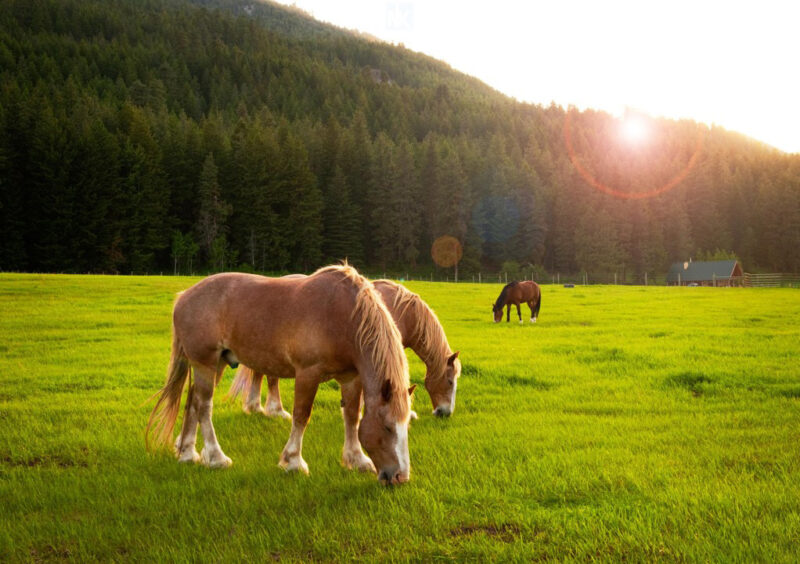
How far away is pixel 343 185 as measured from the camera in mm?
75625

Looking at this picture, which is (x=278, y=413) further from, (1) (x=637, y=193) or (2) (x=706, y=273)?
(1) (x=637, y=193)

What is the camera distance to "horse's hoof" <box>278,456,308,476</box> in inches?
214

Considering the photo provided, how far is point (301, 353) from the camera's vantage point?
18.0ft

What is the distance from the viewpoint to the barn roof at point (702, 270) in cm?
7419

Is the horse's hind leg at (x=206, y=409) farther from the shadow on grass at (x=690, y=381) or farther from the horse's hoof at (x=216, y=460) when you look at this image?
the shadow on grass at (x=690, y=381)

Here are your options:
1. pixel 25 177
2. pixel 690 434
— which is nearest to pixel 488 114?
pixel 25 177

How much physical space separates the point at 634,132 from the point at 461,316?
124459mm

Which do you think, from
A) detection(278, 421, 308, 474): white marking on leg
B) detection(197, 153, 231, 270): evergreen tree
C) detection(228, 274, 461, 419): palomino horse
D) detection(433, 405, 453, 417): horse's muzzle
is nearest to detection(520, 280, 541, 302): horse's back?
detection(228, 274, 461, 419): palomino horse

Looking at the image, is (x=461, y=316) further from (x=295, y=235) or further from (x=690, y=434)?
(x=295, y=235)

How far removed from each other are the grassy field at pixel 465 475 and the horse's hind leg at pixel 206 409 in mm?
265

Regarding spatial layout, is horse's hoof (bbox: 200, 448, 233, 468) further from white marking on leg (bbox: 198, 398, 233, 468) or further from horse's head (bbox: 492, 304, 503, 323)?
horse's head (bbox: 492, 304, 503, 323)

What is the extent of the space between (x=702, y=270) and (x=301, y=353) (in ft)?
284

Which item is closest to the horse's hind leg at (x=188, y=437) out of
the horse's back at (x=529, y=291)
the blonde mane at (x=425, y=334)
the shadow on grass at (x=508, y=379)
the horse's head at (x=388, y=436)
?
the horse's head at (x=388, y=436)

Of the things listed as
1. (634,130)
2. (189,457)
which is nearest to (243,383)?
(189,457)
